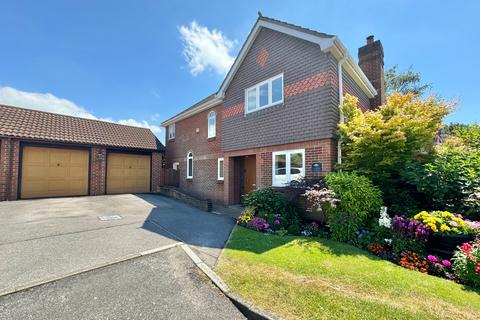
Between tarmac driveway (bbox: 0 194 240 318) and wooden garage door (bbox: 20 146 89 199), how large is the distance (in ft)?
10.5

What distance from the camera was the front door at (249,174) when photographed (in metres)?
11.0

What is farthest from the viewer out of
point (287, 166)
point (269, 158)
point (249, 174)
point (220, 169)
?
point (220, 169)

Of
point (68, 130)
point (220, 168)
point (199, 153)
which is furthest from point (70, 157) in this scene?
point (220, 168)

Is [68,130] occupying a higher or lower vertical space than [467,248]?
higher

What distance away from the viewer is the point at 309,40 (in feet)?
26.4

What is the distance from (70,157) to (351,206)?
16071mm

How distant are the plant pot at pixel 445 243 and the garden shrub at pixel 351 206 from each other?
4.74 feet

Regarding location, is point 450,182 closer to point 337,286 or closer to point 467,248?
point 467,248

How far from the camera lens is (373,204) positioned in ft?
20.0

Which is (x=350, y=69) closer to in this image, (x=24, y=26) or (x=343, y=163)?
(x=343, y=163)

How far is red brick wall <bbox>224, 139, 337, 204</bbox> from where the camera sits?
7551 mm

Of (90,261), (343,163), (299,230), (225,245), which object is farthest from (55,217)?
(343,163)

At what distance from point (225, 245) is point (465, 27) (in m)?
12.7

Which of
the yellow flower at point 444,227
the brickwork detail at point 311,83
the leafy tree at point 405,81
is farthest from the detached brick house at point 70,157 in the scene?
the leafy tree at point 405,81
